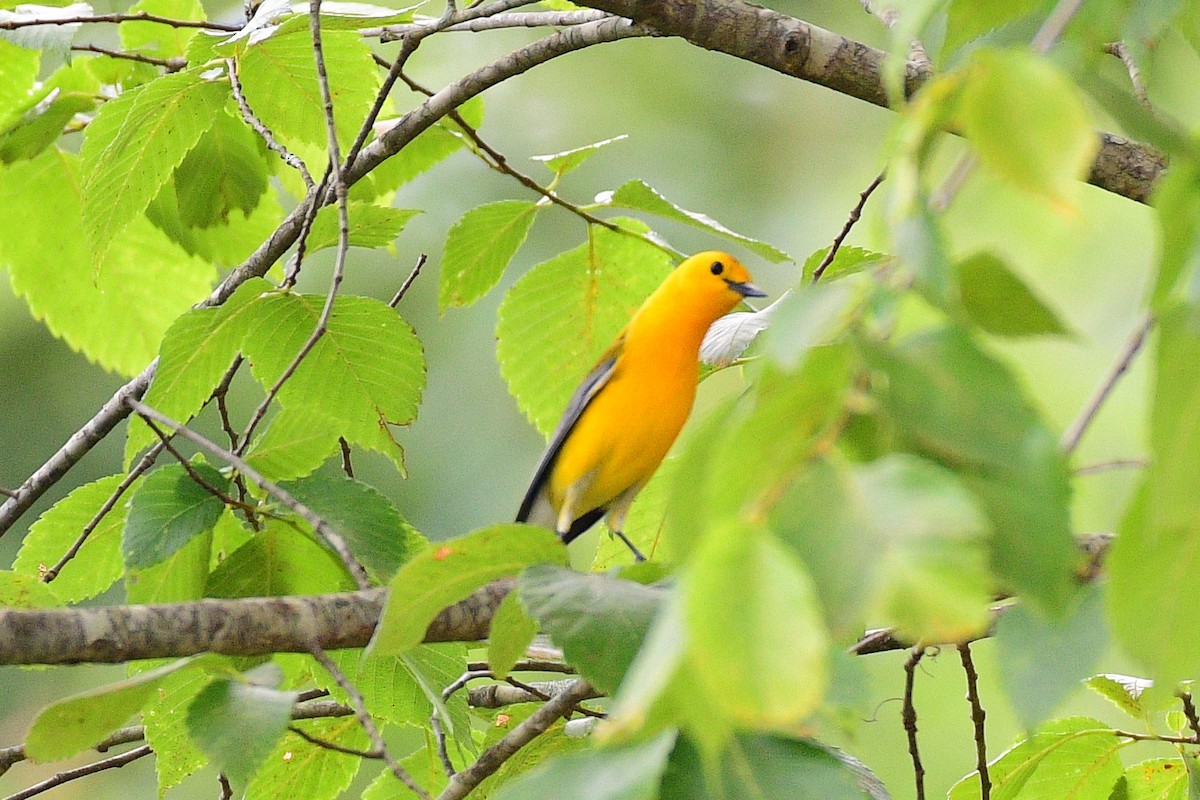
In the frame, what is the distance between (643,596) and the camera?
79 cm

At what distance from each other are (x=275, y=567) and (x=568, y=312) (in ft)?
2.68

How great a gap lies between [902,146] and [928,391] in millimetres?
83

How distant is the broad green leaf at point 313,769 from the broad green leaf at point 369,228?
584mm

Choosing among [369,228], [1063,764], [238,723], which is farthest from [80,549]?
[1063,764]

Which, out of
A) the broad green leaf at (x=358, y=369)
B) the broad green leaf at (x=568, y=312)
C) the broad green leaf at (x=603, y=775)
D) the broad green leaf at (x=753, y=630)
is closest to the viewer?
the broad green leaf at (x=753, y=630)

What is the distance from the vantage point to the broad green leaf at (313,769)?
1.50 metres

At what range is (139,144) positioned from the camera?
1.59 m

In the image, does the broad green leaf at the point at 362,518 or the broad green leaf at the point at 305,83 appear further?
the broad green leaf at the point at 305,83

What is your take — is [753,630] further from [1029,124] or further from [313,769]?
[313,769]

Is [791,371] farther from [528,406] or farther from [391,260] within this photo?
[391,260]

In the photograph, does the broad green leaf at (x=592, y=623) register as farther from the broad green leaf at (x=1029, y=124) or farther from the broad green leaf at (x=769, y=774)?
the broad green leaf at (x=1029, y=124)

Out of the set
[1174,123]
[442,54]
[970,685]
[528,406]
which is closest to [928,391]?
[1174,123]

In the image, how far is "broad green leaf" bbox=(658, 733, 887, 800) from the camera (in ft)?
2.00

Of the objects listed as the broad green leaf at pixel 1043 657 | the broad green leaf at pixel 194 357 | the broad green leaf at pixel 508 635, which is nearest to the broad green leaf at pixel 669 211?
the broad green leaf at pixel 194 357
